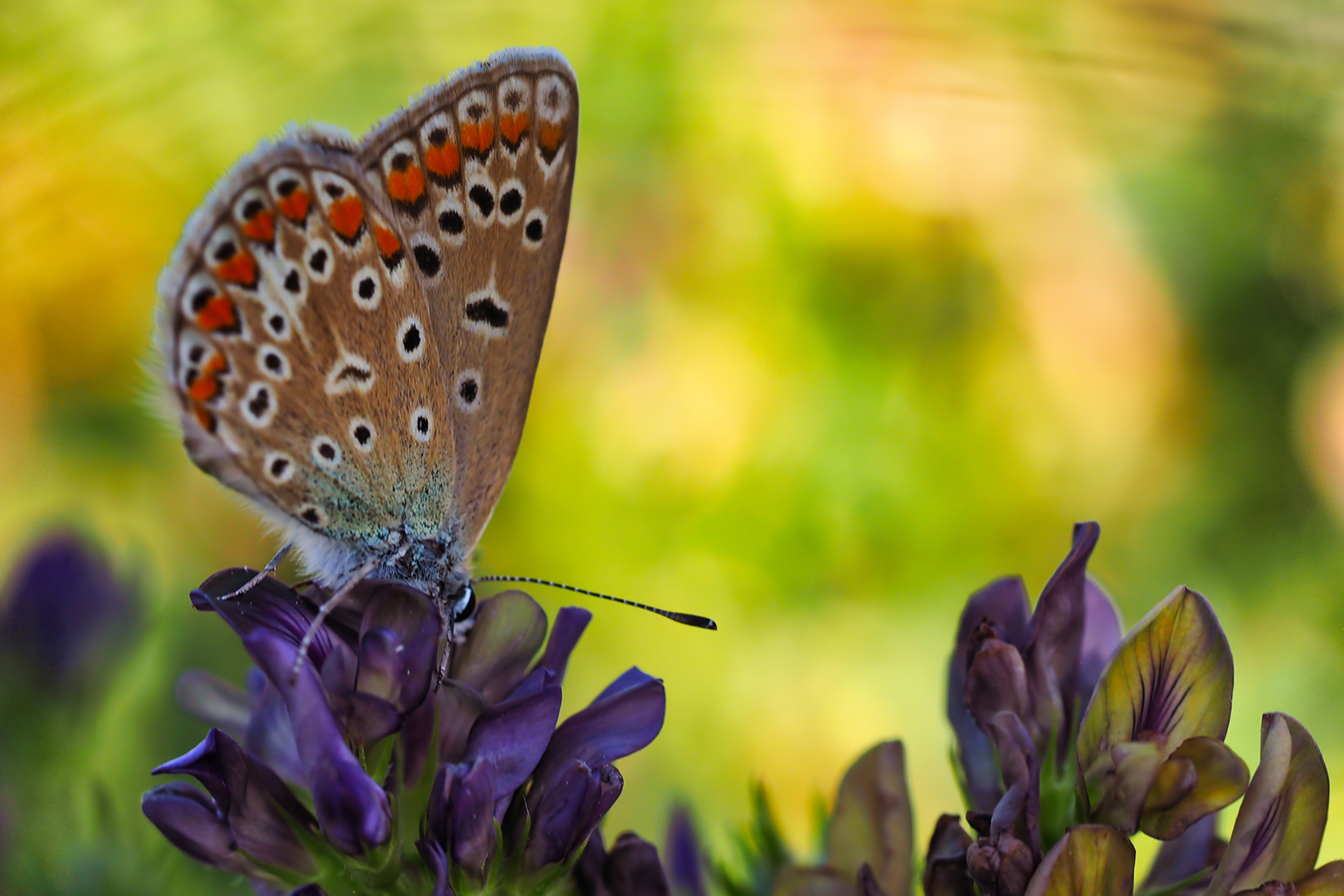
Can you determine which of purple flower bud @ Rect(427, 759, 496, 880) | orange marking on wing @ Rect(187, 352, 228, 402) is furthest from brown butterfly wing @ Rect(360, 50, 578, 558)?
purple flower bud @ Rect(427, 759, 496, 880)

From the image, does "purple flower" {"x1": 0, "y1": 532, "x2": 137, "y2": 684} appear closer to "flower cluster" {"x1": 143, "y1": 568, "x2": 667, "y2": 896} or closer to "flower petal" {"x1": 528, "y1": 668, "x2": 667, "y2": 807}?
"flower cluster" {"x1": 143, "y1": 568, "x2": 667, "y2": 896}

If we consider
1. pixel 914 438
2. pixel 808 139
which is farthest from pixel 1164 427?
pixel 808 139

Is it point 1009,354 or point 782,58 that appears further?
point 782,58

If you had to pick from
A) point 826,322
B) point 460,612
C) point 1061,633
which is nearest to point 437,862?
point 460,612

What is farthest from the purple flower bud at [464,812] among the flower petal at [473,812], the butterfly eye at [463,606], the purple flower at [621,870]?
the butterfly eye at [463,606]

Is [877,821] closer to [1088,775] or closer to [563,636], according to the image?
[1088,775]

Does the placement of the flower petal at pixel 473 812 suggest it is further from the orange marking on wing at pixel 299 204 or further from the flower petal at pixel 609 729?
the orange marking on wing at pixel 299 204

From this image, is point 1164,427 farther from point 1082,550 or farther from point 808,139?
point 1082,550
